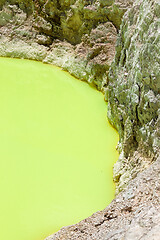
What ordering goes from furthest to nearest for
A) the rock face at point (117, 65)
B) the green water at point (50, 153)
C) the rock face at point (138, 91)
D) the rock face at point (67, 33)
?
the rock face at point (67, 33), the green water at point (50, 153), the rock face at point (138, 91), the rock face at point (117, 65)

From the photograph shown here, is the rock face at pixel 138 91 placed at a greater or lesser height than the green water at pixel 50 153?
greater

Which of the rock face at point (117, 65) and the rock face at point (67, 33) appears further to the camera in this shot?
the rock face at point (67, 33)

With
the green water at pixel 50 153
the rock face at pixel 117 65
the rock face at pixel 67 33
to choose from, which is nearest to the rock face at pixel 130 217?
the rock face at pixel 117 65

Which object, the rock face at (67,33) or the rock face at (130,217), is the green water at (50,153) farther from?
the rock face at (130,217)

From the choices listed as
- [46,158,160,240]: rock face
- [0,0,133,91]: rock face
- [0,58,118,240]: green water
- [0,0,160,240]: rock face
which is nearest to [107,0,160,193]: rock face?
[0,0,160,240]: rock face

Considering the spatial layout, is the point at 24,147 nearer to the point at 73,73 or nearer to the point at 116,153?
the point at 116,153

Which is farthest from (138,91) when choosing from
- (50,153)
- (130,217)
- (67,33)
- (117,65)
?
(67,33)

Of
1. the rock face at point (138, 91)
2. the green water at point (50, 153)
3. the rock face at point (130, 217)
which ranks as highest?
the rock face at point (138, 91)
